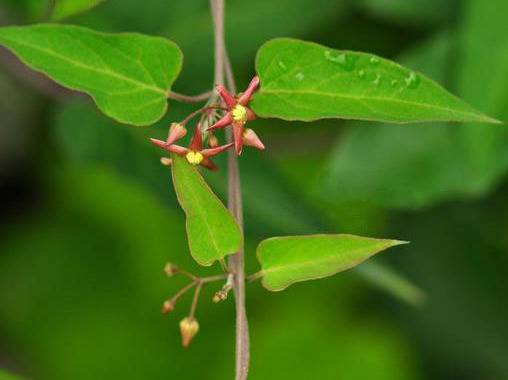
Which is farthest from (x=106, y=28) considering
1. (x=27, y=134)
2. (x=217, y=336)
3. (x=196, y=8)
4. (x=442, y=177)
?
(x=217, y=336)

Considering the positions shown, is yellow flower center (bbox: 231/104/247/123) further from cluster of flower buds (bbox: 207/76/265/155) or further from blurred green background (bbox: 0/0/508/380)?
blurred green background (bbox: 0/0/508/380)

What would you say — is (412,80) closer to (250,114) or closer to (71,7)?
(250,114)

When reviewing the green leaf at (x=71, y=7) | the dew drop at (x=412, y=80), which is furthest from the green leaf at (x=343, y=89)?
the green leaf at (x=71, y=7)

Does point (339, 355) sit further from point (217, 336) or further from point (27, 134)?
point (27, 134)

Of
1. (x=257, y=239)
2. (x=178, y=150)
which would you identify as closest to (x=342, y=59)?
(x=178, y=150)

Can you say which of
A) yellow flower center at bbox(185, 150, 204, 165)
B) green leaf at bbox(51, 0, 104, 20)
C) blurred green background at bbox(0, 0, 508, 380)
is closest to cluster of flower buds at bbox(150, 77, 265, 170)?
yellow flower center at bbox(185, 150, 204, 165)
